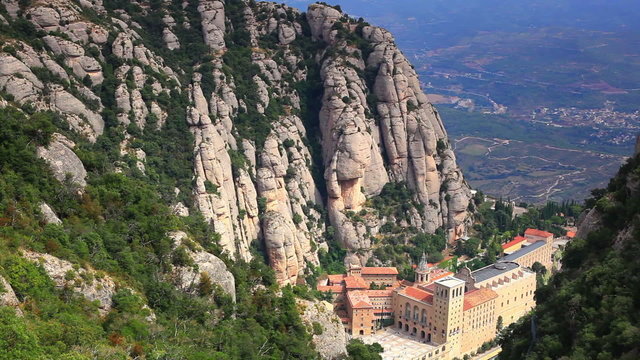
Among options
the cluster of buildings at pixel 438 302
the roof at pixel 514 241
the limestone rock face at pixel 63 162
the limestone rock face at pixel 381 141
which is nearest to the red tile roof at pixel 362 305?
the cluster of buildings at pixel 438 302

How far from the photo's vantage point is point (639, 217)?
42906 millimetres

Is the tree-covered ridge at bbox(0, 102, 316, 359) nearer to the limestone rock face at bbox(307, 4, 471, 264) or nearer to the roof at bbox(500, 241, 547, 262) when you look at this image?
the limestone rock face at bbox(307, 4, 471, 264)

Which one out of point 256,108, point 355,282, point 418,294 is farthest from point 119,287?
point 256,108

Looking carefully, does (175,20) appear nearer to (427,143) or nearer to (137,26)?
(137,26)

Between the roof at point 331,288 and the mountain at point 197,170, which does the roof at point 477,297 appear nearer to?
the roof at point 331,288

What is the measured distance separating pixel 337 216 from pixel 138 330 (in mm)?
60875

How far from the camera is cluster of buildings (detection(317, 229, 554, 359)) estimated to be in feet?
256

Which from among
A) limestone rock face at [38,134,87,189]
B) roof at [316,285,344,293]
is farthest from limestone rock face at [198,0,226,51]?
limestone rock face at [38,134,87,189]

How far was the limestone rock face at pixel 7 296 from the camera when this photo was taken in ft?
111

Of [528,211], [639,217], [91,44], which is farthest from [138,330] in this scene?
[528,211]

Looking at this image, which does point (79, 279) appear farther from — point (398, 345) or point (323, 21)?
point (323, 21)

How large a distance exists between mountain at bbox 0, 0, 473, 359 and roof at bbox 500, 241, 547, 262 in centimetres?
1121

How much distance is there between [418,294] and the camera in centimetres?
8119

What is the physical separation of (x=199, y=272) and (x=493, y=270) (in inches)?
1866
